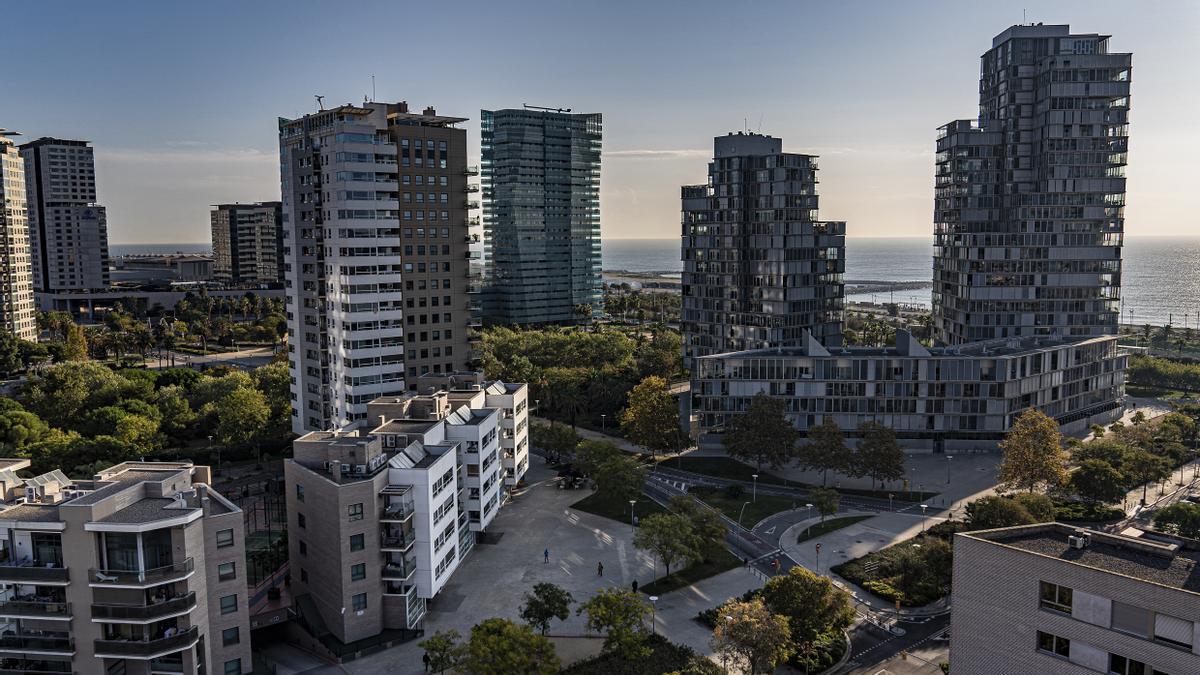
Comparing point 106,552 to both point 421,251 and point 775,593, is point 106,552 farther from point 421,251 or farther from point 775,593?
point 421,251

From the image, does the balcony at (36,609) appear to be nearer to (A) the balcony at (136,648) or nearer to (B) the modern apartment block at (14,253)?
(A) the balcony at (136,648)

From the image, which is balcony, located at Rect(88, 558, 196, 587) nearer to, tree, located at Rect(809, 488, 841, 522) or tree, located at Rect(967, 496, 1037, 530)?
tree, located at Rect(809, 488, 841, 522)

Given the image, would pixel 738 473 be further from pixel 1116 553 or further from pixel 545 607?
pixel 1116 553

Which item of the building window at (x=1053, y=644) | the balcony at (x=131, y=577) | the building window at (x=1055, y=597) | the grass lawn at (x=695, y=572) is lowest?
the grass lawn at (x=695, y=572)

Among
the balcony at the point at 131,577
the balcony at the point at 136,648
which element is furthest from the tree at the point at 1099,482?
the balcony at the point at 136,648

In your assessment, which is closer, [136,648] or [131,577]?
[131,577]

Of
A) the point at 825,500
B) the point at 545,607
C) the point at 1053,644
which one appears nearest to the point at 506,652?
the point at 545,607
